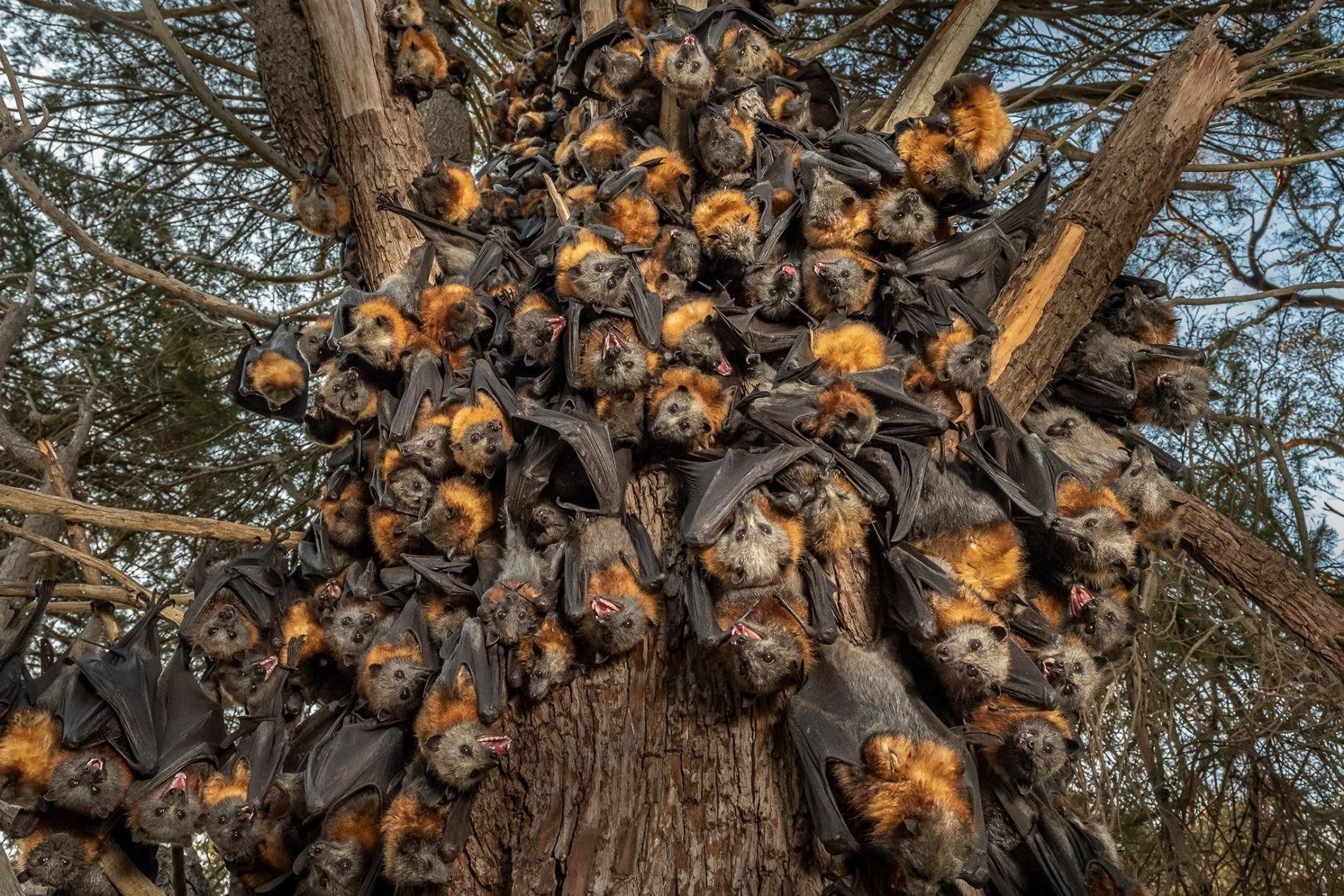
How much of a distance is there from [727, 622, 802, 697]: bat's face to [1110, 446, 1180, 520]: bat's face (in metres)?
1.92

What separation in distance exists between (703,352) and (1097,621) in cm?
177

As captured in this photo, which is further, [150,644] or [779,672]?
[150,644]

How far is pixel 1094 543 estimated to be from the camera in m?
3.44

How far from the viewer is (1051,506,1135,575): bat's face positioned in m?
3.40

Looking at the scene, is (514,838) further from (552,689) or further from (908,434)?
(908,434)

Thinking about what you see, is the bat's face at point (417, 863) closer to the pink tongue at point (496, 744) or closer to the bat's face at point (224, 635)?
the pink tongue at point (496, 744)

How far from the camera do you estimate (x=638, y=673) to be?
277 centimetres

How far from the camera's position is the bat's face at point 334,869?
304cm

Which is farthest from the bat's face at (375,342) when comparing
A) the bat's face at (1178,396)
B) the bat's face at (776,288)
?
the bat's face at (1178,396)

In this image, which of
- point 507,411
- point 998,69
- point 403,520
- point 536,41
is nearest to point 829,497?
point 507,411

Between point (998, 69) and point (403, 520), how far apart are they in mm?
5763

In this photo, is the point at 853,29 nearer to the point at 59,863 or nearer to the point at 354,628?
the point at 354,628

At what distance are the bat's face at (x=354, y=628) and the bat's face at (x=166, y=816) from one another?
816 millimetres

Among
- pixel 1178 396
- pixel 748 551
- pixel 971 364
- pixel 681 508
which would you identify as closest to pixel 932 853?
pixel 748 551
